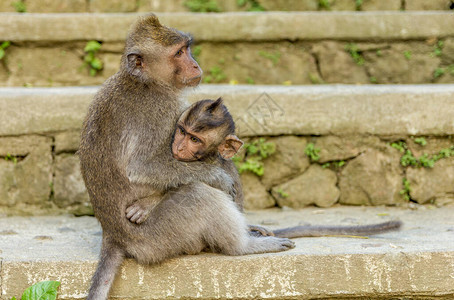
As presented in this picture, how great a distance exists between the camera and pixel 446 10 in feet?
22.3

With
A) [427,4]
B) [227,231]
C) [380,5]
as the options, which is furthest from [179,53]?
[427,4]

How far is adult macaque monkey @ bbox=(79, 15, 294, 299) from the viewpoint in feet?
12.0

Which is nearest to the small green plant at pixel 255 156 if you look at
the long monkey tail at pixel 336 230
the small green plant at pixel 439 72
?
the long monkey tail at pixel 336 230

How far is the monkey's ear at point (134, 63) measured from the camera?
3871 mm

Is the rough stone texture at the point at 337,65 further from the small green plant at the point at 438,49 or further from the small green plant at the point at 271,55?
the small green plant at the point at 438,49

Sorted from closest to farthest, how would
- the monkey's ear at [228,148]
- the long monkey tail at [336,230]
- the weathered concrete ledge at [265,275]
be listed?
the weathered concrete ledge at [265,275] < the monkey's ear at [228,148] < the long monkey tail at [336,230]

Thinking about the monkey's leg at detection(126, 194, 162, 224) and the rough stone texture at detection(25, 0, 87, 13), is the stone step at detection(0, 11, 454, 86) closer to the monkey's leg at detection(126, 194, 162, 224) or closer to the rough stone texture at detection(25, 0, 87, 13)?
the rough stone texture at detection(25, 0, 87, 13)

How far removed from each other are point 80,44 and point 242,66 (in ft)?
5.38

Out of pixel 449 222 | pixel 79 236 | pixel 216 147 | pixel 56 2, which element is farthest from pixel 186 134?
pixel 56 2

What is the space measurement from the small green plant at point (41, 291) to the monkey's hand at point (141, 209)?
23.2 inches

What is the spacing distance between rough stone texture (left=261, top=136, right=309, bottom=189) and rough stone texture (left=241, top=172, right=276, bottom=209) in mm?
64

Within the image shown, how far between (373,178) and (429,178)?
489 millimetres

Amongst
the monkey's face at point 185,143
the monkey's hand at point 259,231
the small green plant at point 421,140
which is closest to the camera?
the monkey's face at point 185,143

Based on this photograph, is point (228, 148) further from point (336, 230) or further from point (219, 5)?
point (219, 5)
